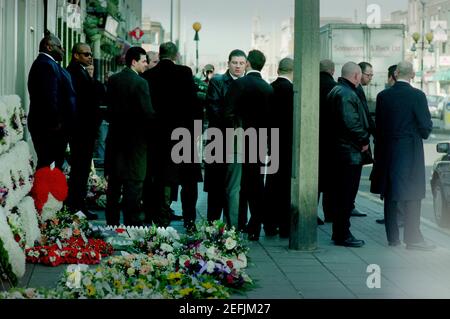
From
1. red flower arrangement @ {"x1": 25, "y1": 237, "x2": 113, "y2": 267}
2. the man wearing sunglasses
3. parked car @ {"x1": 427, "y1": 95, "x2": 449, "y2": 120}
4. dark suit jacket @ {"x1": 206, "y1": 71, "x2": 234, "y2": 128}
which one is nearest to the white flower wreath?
red flower arrangement @ {"x1": 25, "y1": 237, "x2": 113, "y2": 267}

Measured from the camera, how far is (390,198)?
37.4 ft

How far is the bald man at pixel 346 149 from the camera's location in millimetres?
11336

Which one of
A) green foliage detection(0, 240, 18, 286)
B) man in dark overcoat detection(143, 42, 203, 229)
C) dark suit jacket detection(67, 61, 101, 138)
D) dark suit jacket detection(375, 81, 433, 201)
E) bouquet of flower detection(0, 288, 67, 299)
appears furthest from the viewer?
dark suit jacket detection(67, 61, 101, 138)

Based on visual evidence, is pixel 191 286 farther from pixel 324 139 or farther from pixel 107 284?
pixel 324 139

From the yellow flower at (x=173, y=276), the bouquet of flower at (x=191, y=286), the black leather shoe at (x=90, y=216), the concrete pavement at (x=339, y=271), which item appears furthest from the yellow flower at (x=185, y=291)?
the black leather shoe at (x=90, y=216)

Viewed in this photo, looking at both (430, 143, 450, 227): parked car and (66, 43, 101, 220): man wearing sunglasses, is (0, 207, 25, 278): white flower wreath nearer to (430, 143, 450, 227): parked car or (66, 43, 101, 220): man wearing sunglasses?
(66, 43, 101, 220): man wearing sunglasses

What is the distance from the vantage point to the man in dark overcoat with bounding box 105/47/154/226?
11.8 metres

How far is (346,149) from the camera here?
1139 cm

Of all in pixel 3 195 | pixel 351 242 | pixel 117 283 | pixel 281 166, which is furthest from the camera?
pixel 281 166

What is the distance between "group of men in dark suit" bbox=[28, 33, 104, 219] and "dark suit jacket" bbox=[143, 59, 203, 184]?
0.96m

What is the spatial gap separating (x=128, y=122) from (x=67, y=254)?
2557mm

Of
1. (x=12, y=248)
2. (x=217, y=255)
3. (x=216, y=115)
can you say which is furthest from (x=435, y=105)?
(x=12, y=248)
